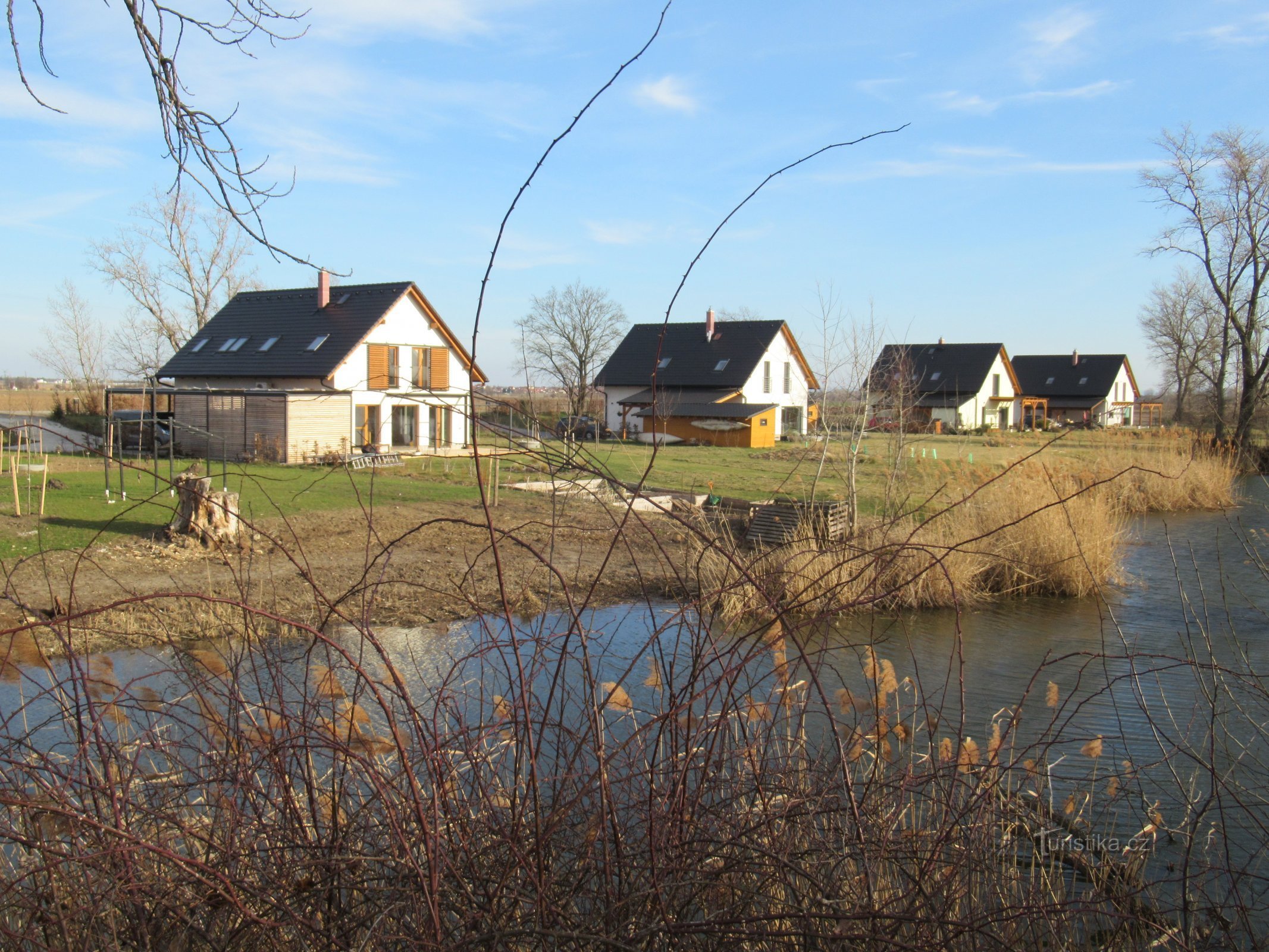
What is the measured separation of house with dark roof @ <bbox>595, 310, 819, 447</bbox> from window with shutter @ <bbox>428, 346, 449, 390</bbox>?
366 inches

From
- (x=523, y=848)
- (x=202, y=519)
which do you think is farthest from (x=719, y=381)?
(x=523, y=848)

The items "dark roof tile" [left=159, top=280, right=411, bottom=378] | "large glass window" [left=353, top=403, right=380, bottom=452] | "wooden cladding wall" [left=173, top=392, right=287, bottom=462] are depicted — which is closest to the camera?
"wooden cladding wall" [left=173, top=392, right=287, bottom=462]

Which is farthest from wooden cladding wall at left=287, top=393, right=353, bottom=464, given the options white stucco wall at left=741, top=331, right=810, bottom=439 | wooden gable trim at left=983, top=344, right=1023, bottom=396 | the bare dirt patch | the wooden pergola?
the wooden pergola

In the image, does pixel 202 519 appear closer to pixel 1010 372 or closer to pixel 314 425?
pixel 314 425

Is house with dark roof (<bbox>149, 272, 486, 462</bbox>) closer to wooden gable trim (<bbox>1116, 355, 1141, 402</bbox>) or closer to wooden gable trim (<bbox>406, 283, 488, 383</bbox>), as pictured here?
wooden gable trim (<bbox>406, 283, 488, 383</bbox>)

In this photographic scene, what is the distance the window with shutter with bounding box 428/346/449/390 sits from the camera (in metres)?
36.1

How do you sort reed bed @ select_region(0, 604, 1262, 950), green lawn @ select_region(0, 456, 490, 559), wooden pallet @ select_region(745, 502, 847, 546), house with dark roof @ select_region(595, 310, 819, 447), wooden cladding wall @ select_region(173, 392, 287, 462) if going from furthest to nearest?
house with dark roof @ select_region(595, 310, 819, 447) < wooden cladding wall @ select_region(173, 392, 287, 462) < green lawn @ select_region(0, 456, 490, 559) < wooden pallet @ select_region(745, 502, 847, 546) < reed bed @ select_region(0, 604, 1262, 950)

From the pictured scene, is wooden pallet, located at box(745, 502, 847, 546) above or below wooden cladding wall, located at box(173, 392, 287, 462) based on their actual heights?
below

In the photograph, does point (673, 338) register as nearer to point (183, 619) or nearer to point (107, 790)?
point (183, 619)

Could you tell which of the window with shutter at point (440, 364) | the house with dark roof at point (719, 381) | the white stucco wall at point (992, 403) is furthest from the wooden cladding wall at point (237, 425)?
the white stucco wall at point (992, 403)

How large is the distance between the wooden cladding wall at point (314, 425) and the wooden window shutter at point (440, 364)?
5666 mm

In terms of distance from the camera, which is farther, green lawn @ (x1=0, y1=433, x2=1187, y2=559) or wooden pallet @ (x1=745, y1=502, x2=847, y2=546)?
green lawn @ (x1=0, y1=433, x2=1187, y2=559)

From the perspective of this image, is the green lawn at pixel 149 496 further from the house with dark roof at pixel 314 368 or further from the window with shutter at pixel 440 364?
the window with shutter at pixel 440 364

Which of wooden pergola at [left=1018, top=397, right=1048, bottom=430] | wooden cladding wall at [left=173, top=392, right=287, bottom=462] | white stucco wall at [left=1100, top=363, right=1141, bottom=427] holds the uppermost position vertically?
white stucco wall at [left=1100, top=363, right=1141, bottom=427]
